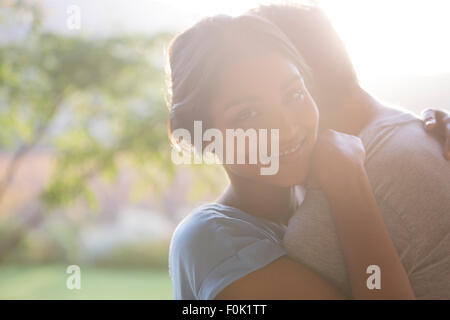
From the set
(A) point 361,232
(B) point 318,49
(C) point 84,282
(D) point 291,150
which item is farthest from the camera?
(C) point 84,282

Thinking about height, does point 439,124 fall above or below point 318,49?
below

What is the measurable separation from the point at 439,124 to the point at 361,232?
1.32 feet

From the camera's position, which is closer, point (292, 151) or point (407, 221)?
point (407, 221)

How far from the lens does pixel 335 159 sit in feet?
3.43

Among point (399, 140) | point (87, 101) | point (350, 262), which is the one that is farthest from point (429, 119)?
point (87, 101)

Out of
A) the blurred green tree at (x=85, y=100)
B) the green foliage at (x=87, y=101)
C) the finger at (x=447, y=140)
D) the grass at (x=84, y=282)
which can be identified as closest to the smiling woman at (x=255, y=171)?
the finger at (x=447, y=140)

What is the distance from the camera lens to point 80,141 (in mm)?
6160

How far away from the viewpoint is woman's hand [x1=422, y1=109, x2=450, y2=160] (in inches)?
40.7

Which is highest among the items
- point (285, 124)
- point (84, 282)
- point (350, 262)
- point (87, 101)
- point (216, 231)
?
point (87, 101)

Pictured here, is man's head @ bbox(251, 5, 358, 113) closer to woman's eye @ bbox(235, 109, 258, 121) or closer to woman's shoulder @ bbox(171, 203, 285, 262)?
woman's eye @ bbox(235, 109, 258, 121)

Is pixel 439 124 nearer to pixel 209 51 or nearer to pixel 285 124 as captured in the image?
pixel 285 124

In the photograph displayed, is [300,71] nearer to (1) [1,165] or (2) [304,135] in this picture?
(2) [304,135]

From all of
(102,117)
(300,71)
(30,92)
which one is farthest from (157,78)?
(300,71)

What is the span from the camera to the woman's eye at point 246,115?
3.63 feet
